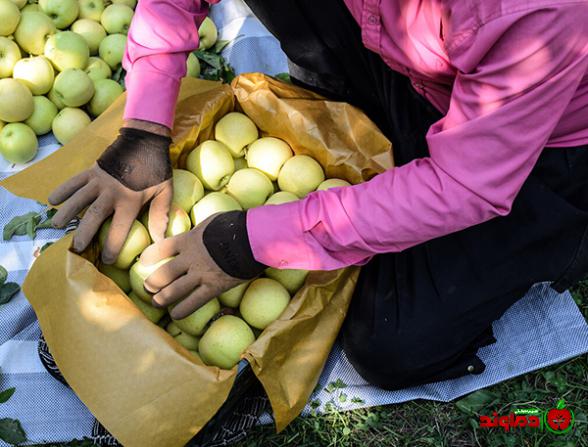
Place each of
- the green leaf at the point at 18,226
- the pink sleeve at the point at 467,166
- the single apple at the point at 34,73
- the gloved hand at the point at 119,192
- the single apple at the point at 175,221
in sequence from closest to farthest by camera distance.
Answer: the pink sleeve at the point at 467,166
the gloved hand at the point at 119,192
the single apple at the point at 175,221
the green leaf at the point at 18,226
the single apple at the point at 34,73

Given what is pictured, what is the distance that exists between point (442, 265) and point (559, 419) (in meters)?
0.62

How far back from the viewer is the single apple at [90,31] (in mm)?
2602

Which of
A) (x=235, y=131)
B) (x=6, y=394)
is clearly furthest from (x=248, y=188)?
(x=6, y=394)

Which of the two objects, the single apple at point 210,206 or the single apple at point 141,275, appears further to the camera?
the single apple at point 210,206

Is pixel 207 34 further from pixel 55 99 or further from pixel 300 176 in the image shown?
pixel 300 176


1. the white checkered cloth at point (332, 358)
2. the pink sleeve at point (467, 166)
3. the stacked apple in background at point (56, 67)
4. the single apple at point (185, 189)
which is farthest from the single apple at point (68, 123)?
the pink sleeve at point (467, 166)

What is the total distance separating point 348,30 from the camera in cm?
195

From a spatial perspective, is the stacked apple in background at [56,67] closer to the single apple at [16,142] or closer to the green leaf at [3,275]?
the single apple at [16,142]

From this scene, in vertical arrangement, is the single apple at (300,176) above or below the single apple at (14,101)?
below

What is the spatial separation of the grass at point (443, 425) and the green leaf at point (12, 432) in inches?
5.1

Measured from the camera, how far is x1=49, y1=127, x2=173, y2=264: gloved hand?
1.66m

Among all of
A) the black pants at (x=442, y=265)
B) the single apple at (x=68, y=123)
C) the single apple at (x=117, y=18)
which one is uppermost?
the single apple at (x=117, y=18)

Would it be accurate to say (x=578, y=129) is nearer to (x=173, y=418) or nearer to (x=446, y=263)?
(x=446, y=263)

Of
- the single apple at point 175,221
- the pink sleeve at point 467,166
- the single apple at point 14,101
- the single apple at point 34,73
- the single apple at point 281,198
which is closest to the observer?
the pink sleeve at point 467,166
